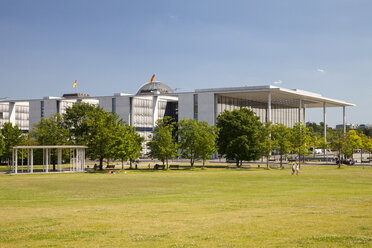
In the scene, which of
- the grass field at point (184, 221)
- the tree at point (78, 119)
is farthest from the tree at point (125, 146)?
the grass field at point (184, 221)

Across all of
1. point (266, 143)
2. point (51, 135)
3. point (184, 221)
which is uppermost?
point (51, 135)

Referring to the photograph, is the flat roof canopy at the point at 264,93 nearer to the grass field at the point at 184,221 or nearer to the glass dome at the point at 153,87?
the glass dome at the point at 153,87

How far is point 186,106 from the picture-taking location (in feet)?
381

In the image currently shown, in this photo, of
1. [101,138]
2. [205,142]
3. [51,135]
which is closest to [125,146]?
[101,138]

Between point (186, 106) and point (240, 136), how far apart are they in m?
36.8

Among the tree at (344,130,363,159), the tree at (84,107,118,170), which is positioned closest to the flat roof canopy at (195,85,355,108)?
the tree at (344,130,363,159)

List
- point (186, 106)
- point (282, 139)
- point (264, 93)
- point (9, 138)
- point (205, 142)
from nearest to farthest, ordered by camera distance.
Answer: point (9, 138), point (205, 142), point (282, 139), point (264, 93), point (186, 106)

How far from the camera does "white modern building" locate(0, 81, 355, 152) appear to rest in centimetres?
11331

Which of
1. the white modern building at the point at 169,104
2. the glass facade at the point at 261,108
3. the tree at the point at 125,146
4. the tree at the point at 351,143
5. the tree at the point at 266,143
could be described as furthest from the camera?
the glass facade at the point at 261,108

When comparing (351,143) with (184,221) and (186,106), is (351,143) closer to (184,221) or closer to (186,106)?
(186,106)

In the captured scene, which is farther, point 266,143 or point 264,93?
point 264,93

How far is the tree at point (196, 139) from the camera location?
256 feet

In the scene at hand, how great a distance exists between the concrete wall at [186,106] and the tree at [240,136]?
29158 mm

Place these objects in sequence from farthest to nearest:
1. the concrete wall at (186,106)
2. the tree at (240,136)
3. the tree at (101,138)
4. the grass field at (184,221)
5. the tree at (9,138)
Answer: the concrete wall at (186,106), the tree at (240,136), the tree at (9,138), the tree at (101,138), the grass field at (184,221)
